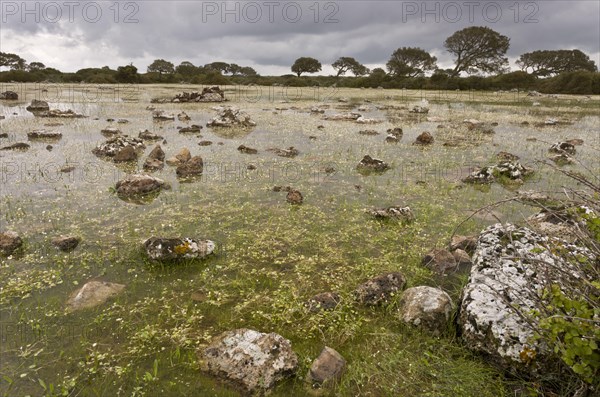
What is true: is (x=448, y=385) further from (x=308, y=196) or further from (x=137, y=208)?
(x=137, y=208)

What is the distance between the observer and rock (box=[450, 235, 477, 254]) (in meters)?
8.82

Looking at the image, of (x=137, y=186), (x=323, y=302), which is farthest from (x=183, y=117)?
(x=323, y=302)

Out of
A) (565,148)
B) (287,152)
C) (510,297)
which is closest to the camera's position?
(510,297)

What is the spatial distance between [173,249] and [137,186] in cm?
555

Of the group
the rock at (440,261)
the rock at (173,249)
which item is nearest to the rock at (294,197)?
the rock at (173,249)

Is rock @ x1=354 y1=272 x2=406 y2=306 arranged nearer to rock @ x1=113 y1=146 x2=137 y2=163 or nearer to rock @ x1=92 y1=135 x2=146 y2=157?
rock @ x1=113 y1=146 x2=137 y2=163

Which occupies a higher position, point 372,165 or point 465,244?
point 372,165

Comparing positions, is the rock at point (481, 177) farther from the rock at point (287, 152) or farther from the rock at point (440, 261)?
the rock at point (287, 152)

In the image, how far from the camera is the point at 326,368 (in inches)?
207

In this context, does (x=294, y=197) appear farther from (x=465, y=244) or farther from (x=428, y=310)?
(x=428, y=310)

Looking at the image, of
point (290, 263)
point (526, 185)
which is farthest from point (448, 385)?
point (526, 185)

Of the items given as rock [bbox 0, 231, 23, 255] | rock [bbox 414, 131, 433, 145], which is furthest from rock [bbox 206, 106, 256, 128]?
rock [bbox 0, 231, 23, 255]

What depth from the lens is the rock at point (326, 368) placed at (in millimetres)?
5188

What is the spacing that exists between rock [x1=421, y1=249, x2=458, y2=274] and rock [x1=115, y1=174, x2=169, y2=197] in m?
9.60
